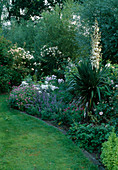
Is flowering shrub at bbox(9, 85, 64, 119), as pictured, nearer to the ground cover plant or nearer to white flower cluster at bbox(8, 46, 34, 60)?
the ground cover plant

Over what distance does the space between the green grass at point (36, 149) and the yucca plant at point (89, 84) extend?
1110 mm

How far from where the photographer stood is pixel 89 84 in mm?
5020

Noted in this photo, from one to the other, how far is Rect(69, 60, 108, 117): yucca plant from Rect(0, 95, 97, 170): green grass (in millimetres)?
1110

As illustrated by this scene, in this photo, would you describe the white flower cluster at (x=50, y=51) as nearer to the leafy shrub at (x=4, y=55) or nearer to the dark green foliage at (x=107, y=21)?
the leafy shrub at (x=4, y=55)

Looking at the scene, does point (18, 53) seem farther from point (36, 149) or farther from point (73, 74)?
point (36, 149)

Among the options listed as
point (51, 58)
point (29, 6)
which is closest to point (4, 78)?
point (51, 58)

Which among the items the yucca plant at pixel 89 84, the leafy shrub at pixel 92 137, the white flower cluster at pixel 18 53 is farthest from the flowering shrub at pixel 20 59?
the leafy shrub at pixel 92 137

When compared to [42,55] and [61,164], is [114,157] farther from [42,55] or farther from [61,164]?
[42,55]

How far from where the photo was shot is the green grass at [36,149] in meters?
3.15

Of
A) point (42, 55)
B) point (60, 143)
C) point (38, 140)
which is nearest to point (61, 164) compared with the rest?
point (60, 143)

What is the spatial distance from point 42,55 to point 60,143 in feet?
24.3

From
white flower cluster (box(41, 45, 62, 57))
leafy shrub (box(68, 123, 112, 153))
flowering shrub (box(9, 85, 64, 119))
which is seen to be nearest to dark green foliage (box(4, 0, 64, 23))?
white flower cluster (box(41, 45, 62, 57))

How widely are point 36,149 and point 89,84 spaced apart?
2236 mm

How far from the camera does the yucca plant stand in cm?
494
